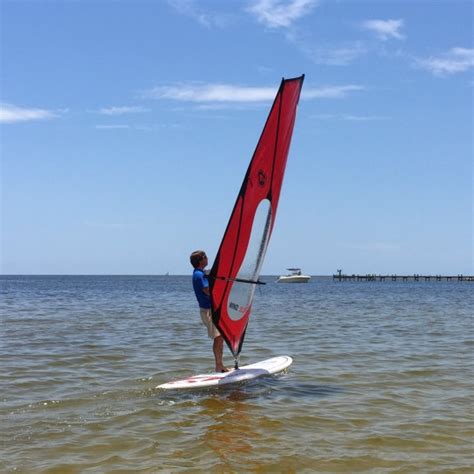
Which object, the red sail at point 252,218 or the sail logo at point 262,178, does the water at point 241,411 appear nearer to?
the red sail at point 252,218

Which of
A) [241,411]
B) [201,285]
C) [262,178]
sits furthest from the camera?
[201,285]

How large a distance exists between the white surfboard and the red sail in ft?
1.79

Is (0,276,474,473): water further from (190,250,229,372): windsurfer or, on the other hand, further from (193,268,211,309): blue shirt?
(193,268,211,309): blue shirt

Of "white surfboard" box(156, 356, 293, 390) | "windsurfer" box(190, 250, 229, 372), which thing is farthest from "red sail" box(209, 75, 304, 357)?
"white surfboard" box(156, 356, 293, 390)

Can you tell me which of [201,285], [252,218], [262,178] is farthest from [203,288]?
[262,178]

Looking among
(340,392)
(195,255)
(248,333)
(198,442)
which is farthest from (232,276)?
(248,333)

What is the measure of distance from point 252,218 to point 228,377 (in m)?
2.32

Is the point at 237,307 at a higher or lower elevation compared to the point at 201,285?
lower

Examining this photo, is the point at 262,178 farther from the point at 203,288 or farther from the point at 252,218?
the point at 203,288

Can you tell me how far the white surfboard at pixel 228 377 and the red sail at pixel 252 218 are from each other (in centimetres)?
54

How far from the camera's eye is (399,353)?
1219cm

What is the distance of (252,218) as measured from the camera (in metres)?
8.41

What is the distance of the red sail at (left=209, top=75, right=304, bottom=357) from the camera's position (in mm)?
8242

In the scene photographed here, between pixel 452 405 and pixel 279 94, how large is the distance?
182 inches
